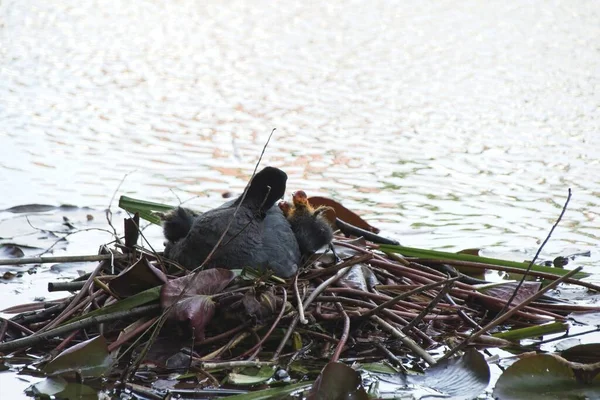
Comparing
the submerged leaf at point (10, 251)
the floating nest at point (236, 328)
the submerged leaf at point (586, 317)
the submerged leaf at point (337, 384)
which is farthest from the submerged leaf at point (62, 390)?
the submerged leaf at point (586, 317)

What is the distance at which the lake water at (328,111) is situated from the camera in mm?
5836

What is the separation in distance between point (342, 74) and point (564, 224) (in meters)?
3.99

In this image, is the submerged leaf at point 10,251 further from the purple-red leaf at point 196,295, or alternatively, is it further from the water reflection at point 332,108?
the purple-red leaf at point 196,295

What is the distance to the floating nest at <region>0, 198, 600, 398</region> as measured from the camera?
3.25 meters

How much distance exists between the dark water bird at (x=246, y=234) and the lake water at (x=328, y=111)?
82 cm

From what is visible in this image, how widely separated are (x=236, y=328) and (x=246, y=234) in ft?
1.46

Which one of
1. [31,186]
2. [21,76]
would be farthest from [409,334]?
[21,76]

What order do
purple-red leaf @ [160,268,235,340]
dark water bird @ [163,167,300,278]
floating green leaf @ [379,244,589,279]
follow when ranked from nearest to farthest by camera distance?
purple-red leaf @ [160,268,235,340]
dark water bird @ [163,167,300,278]
floating green leaf @ [379,244,589,279]

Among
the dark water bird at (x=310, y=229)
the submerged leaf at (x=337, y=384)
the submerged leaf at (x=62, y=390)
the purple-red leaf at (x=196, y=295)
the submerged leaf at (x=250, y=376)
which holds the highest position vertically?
the dark water bird at (x=310, y=229)

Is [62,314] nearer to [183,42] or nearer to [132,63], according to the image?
[132,63]

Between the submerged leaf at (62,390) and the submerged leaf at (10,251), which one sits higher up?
the submerged leaf at (62,390)

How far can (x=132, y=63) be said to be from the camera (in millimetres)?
9695

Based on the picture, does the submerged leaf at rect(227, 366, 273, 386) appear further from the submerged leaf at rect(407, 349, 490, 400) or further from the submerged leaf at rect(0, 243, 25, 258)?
the submerged leaf at rect(0, 243, 25, 258)

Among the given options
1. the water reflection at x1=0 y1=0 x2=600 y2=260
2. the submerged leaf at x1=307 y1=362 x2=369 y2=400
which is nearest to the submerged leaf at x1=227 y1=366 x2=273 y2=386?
the submerged leaf at x1=307 y1=362 x2=369 y2=400
